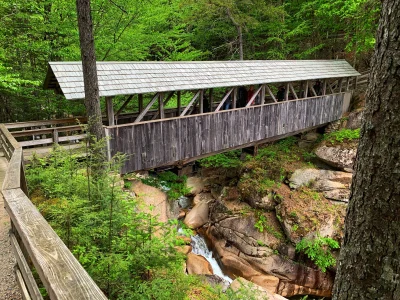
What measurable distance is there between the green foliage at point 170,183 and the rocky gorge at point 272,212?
415mm

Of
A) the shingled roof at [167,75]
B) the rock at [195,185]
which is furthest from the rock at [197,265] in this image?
the shingled roof at [167,75]

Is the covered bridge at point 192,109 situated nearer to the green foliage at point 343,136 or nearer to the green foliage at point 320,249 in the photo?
the green foliage at point 343,136

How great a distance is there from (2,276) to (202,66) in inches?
339

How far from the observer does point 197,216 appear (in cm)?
1184

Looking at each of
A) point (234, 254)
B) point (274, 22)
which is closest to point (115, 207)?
point (234, 254)

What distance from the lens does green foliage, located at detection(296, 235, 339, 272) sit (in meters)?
9.26

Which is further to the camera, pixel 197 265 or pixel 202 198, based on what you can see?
pixel 202 198

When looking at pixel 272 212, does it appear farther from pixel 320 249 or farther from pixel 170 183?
pixel 170 183

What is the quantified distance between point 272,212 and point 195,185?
436 cm

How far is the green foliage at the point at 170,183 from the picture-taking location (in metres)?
12.6

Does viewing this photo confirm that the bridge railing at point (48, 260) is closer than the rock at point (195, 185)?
Yes

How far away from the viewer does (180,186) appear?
44.0ft

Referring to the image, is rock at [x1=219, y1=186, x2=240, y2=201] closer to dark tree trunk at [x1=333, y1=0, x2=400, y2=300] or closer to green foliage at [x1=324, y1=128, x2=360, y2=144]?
green foliage at [x1=324, y1=128, x2=360, y2=144]

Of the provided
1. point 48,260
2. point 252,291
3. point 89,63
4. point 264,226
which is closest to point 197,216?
point 264,226
